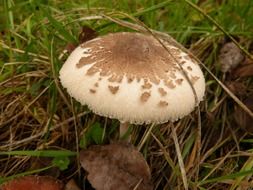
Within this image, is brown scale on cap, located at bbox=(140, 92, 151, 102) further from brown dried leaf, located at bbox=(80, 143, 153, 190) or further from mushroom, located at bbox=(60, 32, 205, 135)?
brown dried leaf, located at bbox=(80, 143, 153, 190)

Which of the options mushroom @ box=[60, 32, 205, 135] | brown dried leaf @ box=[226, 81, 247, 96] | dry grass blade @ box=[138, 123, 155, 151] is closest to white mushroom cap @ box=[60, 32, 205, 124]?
mushroom @ box=[60, 32, 205, 135]

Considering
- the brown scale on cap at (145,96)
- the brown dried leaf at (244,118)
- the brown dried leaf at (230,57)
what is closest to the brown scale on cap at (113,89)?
the brown scale on cap at (145,96)

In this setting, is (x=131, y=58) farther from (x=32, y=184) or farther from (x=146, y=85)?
(x=32, y=184)

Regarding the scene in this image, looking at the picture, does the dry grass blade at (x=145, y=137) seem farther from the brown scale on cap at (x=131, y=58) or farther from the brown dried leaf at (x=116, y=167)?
the brown scale on cap at (x=131, y=58)

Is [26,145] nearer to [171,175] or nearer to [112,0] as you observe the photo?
[171,175]

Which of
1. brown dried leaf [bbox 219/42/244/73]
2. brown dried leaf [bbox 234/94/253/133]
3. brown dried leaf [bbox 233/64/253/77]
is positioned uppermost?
brown dried leaf [bbox 219/42/244/73]

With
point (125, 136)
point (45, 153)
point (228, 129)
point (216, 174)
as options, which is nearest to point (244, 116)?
point (228, 129)
